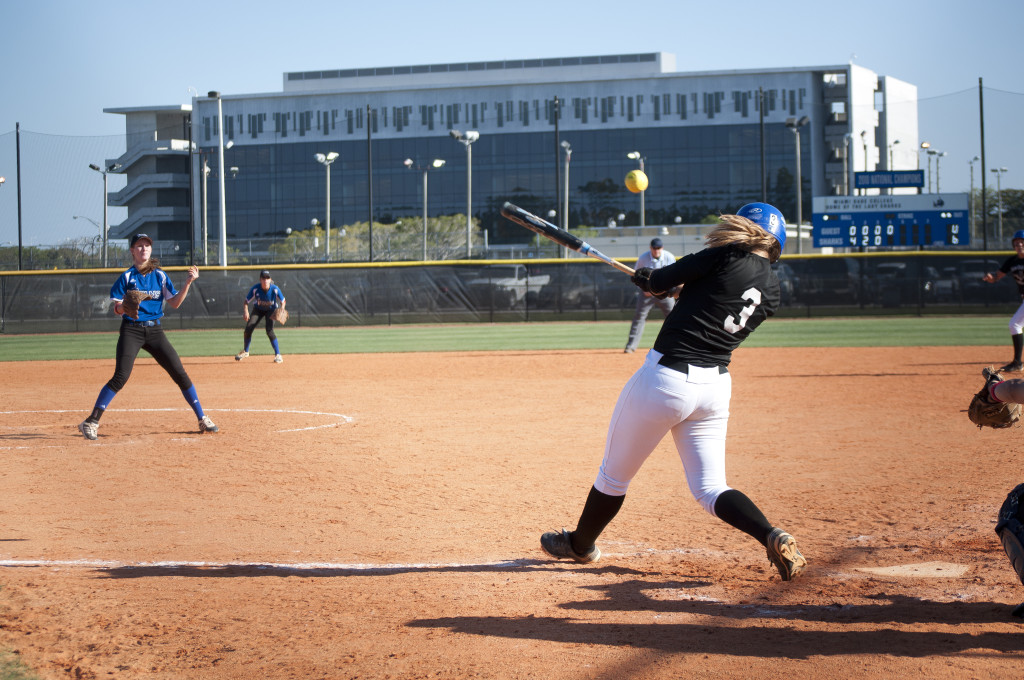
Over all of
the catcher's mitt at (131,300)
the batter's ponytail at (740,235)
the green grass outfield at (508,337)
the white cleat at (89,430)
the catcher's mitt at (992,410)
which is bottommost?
the white cleat at (89,430)

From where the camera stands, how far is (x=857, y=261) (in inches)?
1238

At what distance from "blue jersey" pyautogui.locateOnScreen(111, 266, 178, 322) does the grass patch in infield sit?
5.71 m

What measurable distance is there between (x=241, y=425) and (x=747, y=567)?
6.84m

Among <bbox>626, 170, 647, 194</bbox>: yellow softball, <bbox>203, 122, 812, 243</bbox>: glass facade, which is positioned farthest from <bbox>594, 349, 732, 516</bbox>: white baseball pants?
<bbox>203, 122, 812, 243</bbox>: glass facade

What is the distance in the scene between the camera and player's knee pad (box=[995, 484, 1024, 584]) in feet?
13.3

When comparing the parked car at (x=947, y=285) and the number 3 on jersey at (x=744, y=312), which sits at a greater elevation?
the parked car at (x=947, y=285)

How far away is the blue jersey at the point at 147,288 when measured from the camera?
923 centimetres

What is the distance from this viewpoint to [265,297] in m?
19.8

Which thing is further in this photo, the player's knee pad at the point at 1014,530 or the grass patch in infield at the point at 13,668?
the player's knee pad at the point at 1014,530

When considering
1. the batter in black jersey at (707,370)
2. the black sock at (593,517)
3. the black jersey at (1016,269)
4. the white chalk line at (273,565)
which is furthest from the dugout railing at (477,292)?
the batter in black jersey at (707,370)

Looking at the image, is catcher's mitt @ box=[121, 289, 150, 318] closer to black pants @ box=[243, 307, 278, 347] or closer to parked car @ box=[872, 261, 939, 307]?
black pants @ box=[243, 307, 278, 347]

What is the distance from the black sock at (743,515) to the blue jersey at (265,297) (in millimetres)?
16459

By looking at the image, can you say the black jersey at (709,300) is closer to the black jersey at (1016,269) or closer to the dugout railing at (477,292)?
the black jersey at (1016,269)

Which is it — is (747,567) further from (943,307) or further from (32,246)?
(32,246)
